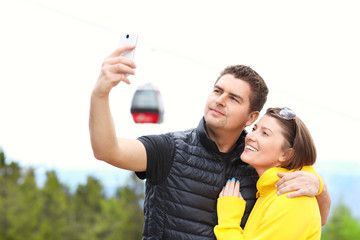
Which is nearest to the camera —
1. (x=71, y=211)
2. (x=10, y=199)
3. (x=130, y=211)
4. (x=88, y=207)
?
(x=10, y=199)

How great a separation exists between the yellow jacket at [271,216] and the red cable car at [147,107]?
475 centimetres

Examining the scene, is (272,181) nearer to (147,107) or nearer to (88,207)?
(147,107)

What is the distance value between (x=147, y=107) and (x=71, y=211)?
3021cm

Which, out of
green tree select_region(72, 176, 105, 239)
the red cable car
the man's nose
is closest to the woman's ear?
the man's nose

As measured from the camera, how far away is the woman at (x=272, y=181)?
231 centimetres

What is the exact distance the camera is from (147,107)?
7242 mm

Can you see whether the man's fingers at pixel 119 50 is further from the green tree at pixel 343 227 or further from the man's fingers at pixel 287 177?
the green tree at pixel 343 227

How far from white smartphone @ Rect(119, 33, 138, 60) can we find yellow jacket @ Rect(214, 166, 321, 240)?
2.83 feet

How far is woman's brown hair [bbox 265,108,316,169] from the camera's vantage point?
2479 mm

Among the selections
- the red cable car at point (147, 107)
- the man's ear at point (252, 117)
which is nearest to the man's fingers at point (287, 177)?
the man's ear at point (252, 117)

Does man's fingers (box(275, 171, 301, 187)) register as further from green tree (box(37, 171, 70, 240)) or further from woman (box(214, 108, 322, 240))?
green tree (box(37, 171, 70, 240))

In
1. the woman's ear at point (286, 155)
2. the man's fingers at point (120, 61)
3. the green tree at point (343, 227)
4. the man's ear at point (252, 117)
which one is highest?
the man's fingers at point (120, 61)

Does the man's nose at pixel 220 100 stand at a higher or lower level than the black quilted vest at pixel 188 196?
higher

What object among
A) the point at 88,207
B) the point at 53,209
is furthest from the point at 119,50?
the point at 88,207
